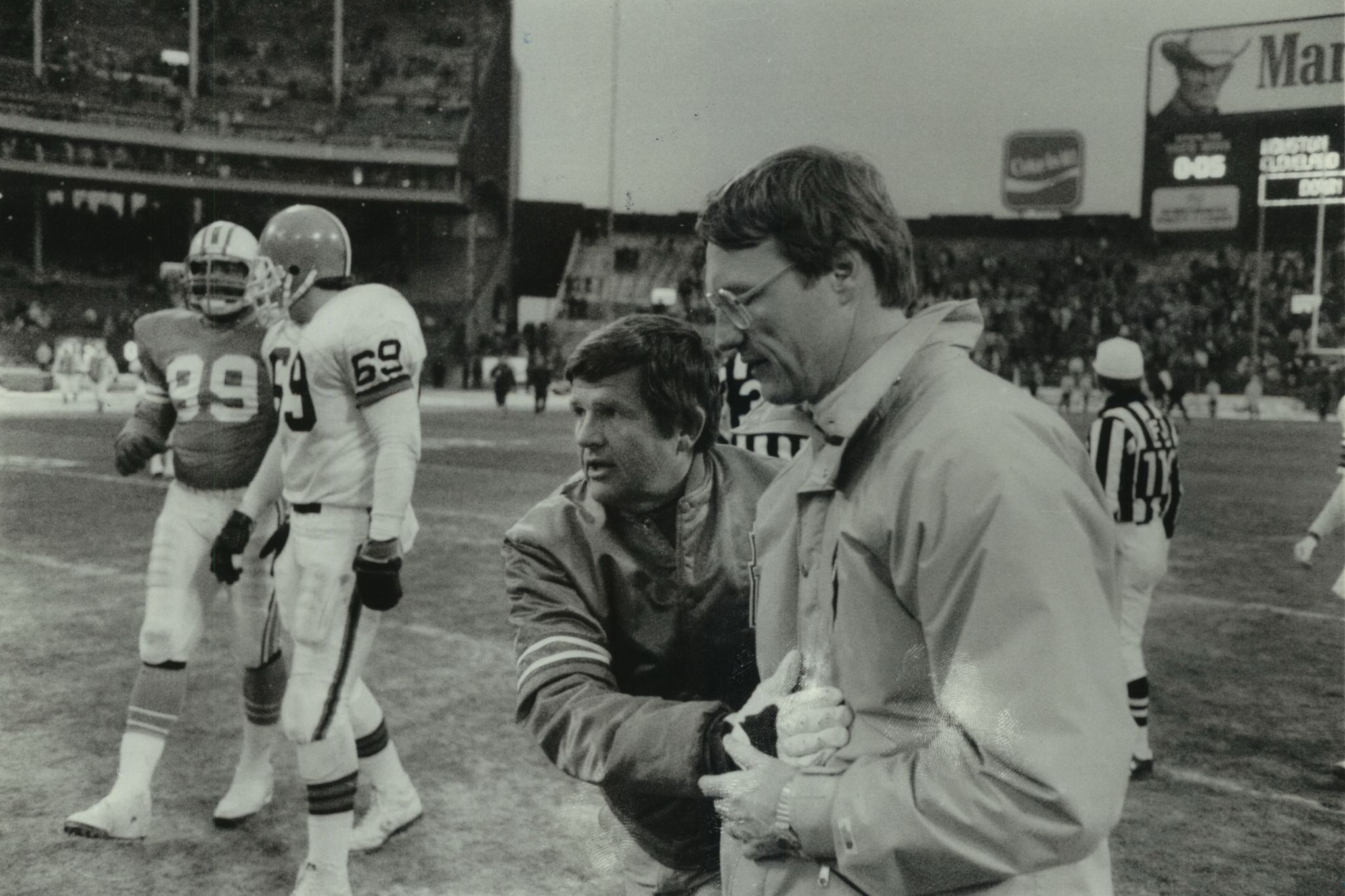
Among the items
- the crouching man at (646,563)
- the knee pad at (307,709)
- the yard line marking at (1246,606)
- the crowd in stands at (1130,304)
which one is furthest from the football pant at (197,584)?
the crowd in stands at (1130,304)

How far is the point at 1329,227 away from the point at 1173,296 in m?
4.99

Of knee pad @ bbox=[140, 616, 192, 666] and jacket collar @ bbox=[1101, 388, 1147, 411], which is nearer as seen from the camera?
knee pad @ bbox=[140, 616, 192, 666]

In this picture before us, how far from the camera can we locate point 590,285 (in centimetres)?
3856

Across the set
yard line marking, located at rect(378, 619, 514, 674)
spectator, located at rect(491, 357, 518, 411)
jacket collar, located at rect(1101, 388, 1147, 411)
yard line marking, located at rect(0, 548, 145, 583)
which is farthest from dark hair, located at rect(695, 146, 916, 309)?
spectator, located at rect(491, 357, 518, 411)

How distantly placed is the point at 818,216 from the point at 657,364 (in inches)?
23.8

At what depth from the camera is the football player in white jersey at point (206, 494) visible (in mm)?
3904

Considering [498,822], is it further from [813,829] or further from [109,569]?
[109,569]

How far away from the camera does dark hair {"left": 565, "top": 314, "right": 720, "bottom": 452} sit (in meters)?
1.83

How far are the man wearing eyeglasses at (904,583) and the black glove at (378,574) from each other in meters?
2.27

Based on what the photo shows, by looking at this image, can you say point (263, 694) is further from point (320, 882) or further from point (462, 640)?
point (462, 640)

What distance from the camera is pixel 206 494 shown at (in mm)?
4168

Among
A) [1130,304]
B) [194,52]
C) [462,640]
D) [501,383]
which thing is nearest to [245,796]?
[462,640]

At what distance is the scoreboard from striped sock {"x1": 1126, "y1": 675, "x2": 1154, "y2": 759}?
26.7m

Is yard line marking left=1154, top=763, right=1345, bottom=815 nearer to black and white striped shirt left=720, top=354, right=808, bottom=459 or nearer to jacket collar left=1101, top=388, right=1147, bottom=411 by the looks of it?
jacket collar left=1101, top=388, right=1147, bottom=411
